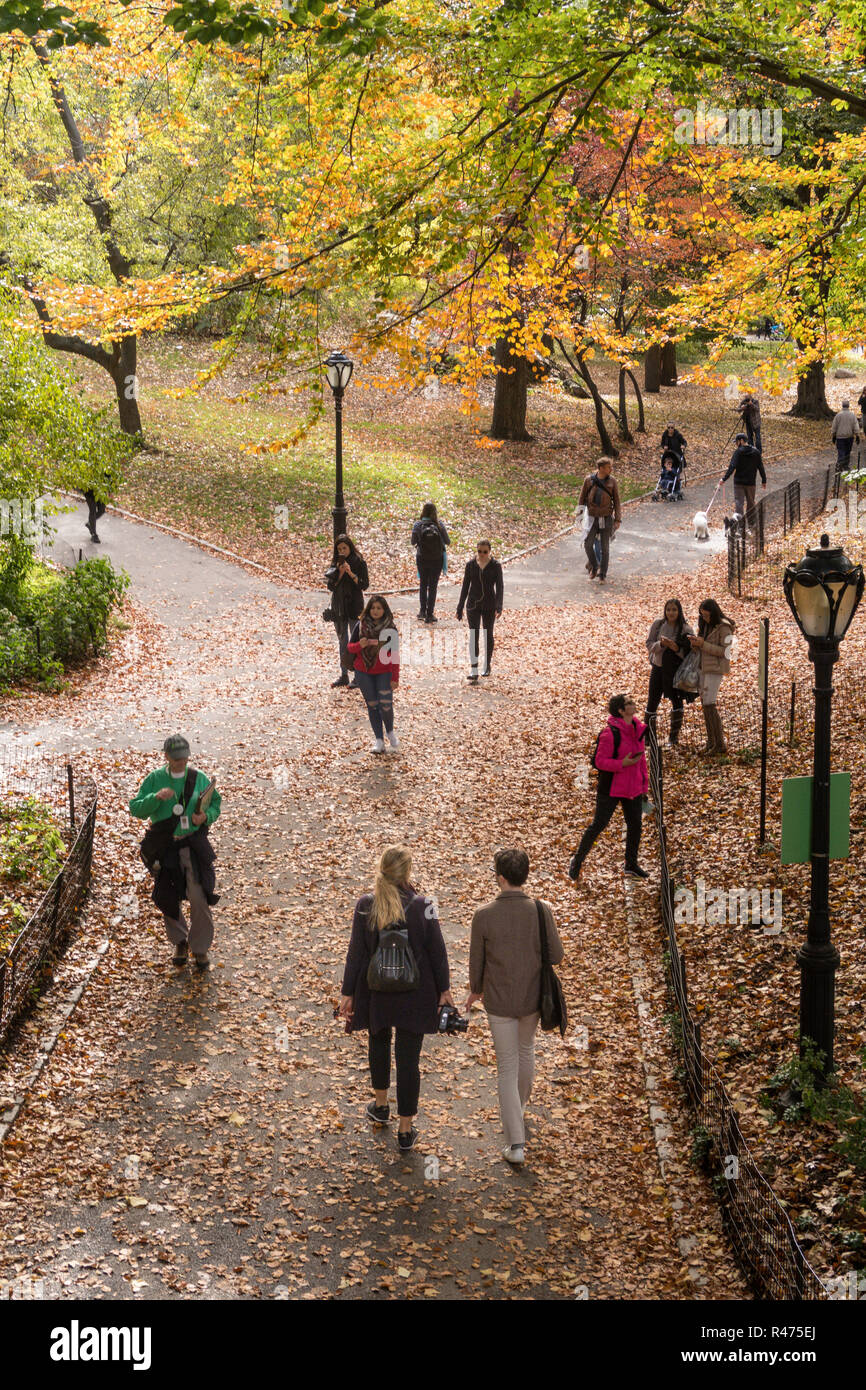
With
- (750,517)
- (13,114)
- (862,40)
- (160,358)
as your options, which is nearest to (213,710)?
(862,40)

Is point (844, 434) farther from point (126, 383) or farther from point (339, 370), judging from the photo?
point (126, 383)

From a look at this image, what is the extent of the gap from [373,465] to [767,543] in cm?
1080

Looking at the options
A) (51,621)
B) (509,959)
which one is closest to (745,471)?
(51,621)

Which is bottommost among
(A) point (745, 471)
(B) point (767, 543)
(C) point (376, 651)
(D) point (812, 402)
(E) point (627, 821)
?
(E) point (627, 821)

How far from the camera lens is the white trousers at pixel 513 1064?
6578 millimetres

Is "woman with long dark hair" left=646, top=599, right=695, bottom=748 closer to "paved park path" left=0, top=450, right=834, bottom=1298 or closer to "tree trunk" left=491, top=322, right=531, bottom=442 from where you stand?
"paved park path" left=0, top=450, right=834, bottom=1298

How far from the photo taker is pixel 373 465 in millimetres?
29406

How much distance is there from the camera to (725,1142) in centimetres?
618

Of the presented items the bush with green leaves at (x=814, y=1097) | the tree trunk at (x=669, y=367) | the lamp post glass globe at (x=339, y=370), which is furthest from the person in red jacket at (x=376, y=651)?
the tree trunk at (x=669, y=367)

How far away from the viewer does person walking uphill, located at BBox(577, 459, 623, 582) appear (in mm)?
19781

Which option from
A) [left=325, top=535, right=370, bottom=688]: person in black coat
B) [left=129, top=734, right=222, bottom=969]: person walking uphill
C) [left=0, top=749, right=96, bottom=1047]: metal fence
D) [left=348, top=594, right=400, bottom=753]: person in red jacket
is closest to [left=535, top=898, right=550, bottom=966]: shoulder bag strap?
[left=129, top=734, right=222, bottom=969]: person walking uphill

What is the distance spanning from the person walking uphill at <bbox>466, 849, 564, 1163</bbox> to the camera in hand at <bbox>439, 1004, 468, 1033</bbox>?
0.09 m

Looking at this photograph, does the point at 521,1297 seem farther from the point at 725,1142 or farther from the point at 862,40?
the point at 862,40

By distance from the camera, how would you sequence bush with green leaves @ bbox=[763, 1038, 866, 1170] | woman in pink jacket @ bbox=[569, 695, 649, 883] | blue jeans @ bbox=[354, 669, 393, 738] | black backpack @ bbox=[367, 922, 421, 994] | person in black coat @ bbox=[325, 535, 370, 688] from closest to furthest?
1. bush with green leaves @ bbox=[763, 1038, 866, 1170]
2. black backpack @ bbox=[367, 922, 421, 994]
3. woman in pink jacket @ bbox=[569, 695, 649, 883]
4. blue jeans @ bbox=[354, 669, 393, 738]
5. person in black coat @ bbox=[325, 535, 370, 688]
